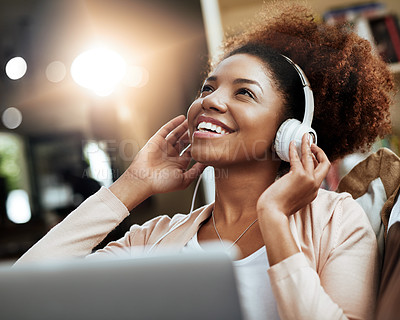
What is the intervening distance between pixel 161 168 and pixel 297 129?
15.2 inches

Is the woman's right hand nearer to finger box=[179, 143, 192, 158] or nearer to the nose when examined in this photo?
finger box=[179, 143, 192, 158]

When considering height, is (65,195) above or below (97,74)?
below

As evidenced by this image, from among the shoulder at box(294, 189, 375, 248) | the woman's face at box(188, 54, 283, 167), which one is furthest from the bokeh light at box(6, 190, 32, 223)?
the shoulder at box(294, 189, 375, 248)

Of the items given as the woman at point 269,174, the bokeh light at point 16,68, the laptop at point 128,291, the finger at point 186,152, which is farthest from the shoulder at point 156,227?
the bokeh light at point 16,68

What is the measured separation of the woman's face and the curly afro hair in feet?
0.19

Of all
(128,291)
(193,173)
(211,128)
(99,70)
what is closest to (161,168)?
(193,173)

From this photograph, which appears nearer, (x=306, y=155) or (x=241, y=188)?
(x=306, y=155)

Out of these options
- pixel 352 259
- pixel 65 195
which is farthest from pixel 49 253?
pixel 65 195

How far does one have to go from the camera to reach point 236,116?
1057 millimetres

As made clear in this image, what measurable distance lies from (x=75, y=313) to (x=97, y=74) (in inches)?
63.0

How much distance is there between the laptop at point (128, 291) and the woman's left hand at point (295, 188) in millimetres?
343

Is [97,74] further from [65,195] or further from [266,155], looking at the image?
[266,155]

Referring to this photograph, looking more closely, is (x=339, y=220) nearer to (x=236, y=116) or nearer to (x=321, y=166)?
(x=321, y=166)

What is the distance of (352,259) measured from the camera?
86 centimetres
